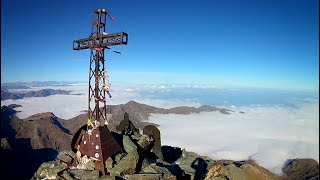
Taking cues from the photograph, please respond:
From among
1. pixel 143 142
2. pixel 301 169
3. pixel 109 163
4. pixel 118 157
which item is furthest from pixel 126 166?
pixel 301 169

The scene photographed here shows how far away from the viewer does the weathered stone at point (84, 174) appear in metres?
19.4

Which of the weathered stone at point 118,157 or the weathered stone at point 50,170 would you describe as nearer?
the weathered stone at point 50,170

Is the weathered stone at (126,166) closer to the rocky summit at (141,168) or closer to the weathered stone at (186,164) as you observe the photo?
the rocky summit at (141,168)

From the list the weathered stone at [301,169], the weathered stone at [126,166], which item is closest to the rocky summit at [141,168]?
the weathered stone at [126,166]

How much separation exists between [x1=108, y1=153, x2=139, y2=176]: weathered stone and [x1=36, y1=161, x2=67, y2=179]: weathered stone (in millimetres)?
4447

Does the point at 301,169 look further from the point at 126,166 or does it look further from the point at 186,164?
the point at 126,166

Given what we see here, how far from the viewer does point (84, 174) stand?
1991 centimetres

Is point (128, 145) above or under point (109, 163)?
above

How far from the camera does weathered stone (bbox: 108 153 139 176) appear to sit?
64.4 feet

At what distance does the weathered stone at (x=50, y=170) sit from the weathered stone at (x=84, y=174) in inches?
52.9

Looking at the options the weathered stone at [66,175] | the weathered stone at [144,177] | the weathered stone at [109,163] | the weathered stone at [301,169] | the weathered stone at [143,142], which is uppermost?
the weathered stone at [143,142]

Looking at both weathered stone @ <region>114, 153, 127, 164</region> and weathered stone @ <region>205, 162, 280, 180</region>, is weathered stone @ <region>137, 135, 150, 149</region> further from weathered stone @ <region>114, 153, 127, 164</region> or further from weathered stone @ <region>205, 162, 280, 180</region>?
weathered stone @ <region>205, 162, 280, 180</region>

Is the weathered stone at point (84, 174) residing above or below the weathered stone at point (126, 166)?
below

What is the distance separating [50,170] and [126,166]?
6.41 m
